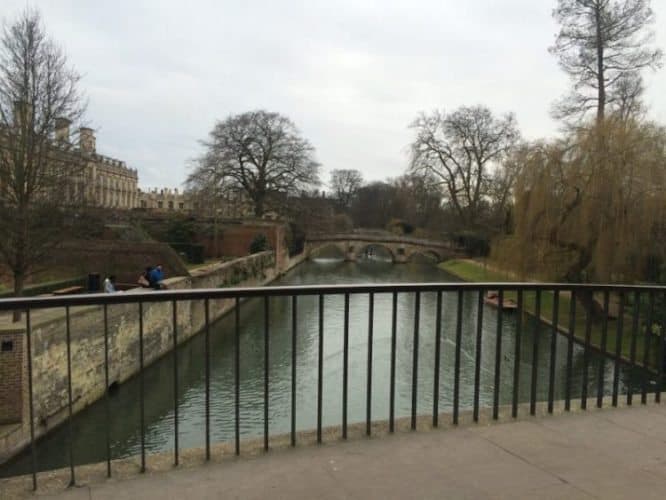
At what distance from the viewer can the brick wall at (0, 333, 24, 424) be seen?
7.36 metres

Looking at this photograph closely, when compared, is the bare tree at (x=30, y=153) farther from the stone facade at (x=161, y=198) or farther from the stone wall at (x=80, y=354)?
the stone facade at (x=161, y=198)

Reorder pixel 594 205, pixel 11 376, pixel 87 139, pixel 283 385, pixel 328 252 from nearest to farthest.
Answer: pixel 11 376, pixel 87 139, pixel 283 385, pixel 594 205, pixel 328 252

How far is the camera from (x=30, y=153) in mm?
10047

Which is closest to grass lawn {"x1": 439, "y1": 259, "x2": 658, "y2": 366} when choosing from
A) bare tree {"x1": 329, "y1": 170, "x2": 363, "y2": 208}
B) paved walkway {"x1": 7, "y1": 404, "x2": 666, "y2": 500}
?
paved walkway {"x1": 7, "y1": 404, "x2": 666, "y2": 500}

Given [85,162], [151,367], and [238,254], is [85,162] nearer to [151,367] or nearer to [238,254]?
[151,367]

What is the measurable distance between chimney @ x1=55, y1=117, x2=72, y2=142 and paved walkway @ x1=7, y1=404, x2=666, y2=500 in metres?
10.2

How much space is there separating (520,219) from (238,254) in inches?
945

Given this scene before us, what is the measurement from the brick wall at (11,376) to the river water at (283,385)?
2.41 ft

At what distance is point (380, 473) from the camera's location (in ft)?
7.51

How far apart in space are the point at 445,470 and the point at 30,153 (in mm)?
10568

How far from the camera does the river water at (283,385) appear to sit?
8.88 meters

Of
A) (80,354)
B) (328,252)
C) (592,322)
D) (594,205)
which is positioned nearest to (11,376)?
(80,354)

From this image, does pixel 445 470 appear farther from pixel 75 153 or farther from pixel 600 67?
pixel 600 67

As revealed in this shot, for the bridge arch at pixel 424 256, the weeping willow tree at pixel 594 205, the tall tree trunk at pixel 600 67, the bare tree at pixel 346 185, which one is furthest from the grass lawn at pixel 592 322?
the bare tree at pixel 346 185
